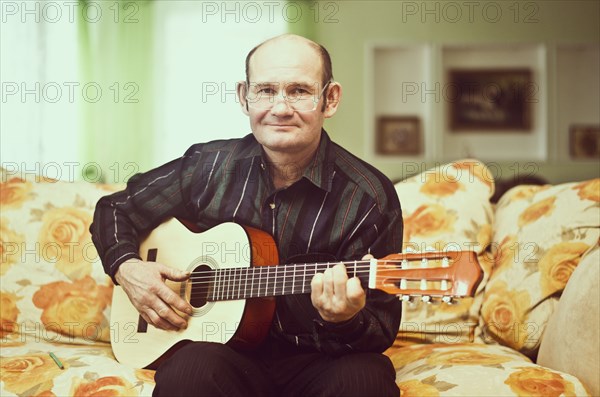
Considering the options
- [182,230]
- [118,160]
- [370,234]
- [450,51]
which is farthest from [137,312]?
[450,51]

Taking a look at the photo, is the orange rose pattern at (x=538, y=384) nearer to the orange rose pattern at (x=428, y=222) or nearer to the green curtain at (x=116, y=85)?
the orange rose pattern at (x=428, y=222)

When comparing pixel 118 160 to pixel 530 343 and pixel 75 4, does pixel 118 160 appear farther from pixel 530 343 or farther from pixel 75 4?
pixel 530 343

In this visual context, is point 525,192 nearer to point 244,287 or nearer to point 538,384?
point 538,384

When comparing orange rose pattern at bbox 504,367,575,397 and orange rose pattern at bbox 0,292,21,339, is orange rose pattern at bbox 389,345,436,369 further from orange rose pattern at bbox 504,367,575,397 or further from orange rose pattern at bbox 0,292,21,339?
orange rose pattern at bbox 0,292,21,339

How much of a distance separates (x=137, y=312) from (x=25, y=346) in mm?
284

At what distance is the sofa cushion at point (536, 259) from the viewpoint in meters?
1.45

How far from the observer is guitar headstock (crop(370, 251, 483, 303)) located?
3.51ft

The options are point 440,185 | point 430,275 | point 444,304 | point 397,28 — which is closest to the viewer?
point 430,275

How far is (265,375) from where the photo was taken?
128 centimetres

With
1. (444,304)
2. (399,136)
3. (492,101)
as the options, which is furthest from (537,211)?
(492,101)

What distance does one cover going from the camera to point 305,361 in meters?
1.30

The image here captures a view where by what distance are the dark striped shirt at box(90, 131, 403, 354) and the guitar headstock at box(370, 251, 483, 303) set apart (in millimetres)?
124

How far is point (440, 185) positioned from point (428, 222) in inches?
4.1

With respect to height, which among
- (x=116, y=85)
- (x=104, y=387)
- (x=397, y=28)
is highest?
(x=397, y=28)
